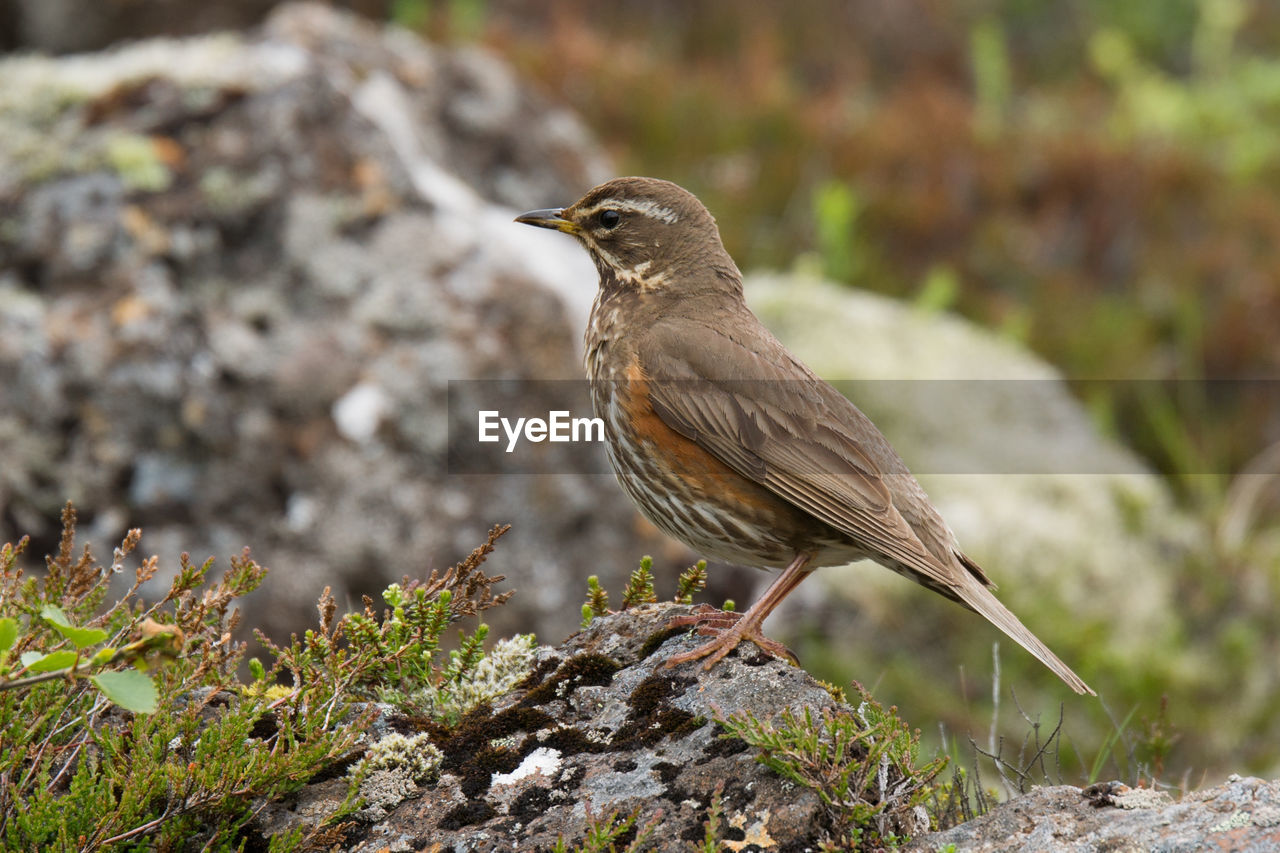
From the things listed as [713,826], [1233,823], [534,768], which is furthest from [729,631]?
[1233,823]

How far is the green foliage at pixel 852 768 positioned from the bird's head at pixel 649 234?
228cm

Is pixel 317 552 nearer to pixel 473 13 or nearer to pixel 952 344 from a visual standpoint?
pixel 952 344

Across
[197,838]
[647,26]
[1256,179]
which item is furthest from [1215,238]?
[197,838]

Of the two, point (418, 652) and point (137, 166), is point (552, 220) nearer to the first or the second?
point (418, 652)

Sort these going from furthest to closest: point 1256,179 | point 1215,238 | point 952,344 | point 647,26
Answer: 1. point 647,26
2. point 1256,179
3. point 1215,238
4. point 952,344

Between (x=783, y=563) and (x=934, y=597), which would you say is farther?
(x=934, y=597)

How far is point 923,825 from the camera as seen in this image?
331 cm

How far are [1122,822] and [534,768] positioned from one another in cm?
145

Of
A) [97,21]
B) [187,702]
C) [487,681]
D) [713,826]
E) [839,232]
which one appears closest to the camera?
[713,826]

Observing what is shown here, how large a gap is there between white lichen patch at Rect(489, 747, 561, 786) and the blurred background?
5.35 ft

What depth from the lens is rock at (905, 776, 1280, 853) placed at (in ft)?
9.65

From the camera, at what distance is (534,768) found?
135 inches

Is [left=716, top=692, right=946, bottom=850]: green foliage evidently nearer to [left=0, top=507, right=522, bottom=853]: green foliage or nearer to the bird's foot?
the bird's foot

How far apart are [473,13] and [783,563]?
9.08 m
